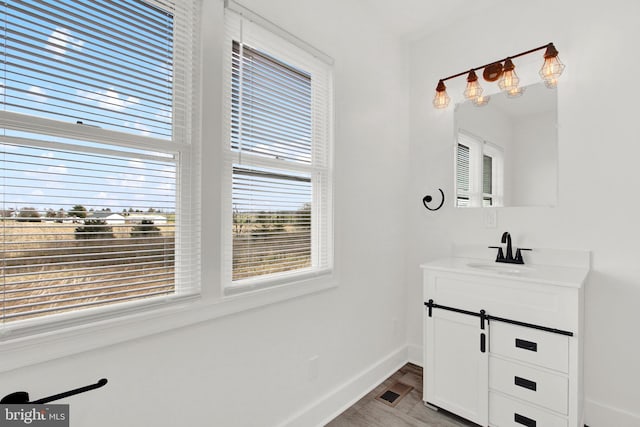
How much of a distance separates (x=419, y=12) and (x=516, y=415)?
2.67 meters

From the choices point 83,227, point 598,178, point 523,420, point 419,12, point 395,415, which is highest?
point 419,12

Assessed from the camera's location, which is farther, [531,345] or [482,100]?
[482,100]

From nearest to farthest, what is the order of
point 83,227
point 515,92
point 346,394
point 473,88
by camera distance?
1. point 83,227
2. point 346,394
3. point 515,92
4. point 473,88

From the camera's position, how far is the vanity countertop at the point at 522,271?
5.24ft

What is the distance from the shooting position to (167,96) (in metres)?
1.26

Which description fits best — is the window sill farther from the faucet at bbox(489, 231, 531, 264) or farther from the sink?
the faucet at bbox(489, 231, 531, 264)

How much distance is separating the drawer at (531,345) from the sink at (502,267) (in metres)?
0.35

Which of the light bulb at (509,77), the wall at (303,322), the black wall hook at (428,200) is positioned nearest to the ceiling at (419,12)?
the wall at (303,322)

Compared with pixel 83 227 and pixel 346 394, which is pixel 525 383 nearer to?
pixel 346 394

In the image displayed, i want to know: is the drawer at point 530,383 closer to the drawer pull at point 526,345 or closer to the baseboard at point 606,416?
the drawer pull at point 526,345

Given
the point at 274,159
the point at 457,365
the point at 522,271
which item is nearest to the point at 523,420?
the point at 457,365

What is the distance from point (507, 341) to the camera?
1.72 metres

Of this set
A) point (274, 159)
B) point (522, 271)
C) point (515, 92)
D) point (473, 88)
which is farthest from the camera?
point (473, 88)

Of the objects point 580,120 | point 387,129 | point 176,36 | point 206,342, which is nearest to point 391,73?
point 387,129
